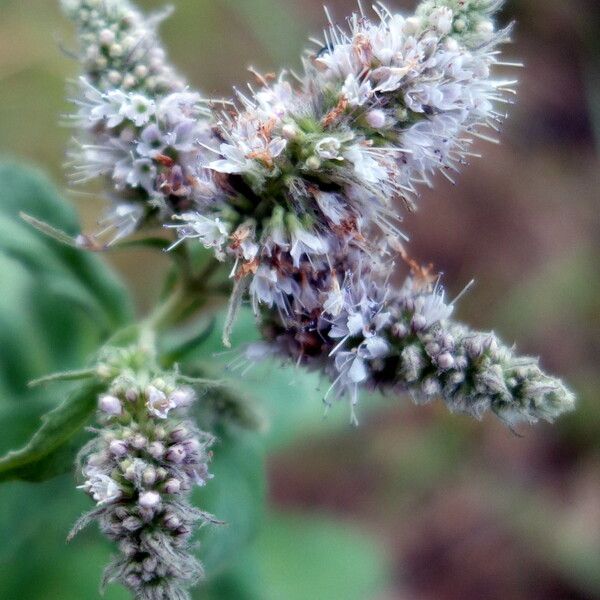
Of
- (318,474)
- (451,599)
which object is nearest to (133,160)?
(318,474)

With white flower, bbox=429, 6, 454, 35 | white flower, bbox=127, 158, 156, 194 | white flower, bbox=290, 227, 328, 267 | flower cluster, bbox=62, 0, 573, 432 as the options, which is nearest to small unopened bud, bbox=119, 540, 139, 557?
flower cluster, bbox=62, 0, 573, 432

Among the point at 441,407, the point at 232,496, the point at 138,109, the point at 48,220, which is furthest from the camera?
the point at 441,407

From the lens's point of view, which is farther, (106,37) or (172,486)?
(106,37)

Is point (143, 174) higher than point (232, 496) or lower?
higher

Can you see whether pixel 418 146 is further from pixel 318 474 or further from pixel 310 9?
pixel 310 9

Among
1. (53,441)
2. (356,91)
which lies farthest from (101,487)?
(356,91)

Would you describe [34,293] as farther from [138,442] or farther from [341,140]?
[341,140]

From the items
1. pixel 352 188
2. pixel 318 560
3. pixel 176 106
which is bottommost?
pixel 318 560

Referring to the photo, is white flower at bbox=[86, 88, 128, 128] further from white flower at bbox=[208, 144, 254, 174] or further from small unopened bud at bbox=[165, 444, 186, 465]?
small unopened bud at bbox=[165, 444, 186, 465]
